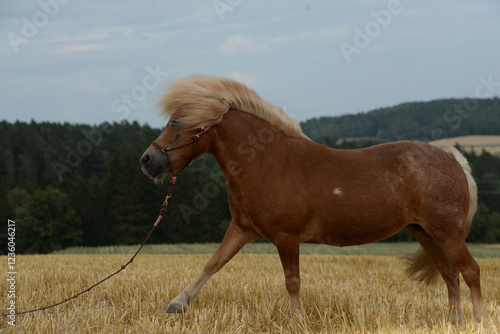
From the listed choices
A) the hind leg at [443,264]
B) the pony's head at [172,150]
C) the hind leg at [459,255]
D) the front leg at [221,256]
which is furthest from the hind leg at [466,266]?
the pony's head at [172,150]

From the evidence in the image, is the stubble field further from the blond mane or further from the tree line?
the tree line

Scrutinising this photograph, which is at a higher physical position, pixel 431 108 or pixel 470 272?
pixel 470 272

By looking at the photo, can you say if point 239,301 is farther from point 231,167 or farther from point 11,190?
point 11,190

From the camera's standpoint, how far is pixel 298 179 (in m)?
5.42

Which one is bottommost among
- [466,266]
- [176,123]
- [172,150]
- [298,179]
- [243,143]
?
[466,266]

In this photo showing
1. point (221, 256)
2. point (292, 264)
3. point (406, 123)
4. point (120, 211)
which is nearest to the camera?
point (292, 264)

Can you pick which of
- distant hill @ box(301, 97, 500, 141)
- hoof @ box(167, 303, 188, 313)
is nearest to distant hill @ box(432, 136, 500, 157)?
distant hill @ box(301, 97, 500, 141)

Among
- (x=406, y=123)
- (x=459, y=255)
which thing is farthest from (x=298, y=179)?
(x=406, y=123)

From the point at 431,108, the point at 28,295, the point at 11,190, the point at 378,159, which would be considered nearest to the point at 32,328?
the point at 28,295

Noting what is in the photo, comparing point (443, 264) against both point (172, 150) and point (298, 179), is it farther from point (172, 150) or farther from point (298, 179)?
point (172, 150)

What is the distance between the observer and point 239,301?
20.3 ft

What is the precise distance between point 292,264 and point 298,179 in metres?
0.82

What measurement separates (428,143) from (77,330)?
4.01 metres

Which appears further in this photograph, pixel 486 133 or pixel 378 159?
pixel 486 133
